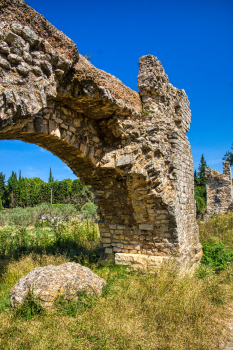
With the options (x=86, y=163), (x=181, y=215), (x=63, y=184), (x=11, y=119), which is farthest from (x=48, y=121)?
(x=63, y=184)

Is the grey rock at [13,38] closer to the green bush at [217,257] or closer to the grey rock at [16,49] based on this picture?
the grey rock at [16,49]

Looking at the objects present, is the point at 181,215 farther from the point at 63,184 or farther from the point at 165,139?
the point at 63,184

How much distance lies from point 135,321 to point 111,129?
11.9 ft

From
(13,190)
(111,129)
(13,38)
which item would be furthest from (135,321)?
(13,190)

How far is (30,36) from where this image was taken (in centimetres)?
321

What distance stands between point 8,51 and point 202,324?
4.56 m

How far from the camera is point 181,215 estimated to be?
571 cm

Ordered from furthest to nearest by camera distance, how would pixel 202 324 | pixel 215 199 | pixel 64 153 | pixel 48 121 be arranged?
pixel 215 199, pixel 64 153, pixel 48 121, pixel 202 324

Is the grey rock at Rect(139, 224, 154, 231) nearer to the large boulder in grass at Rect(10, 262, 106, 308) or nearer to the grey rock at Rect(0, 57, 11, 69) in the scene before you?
the large boulder in grass at Rect(10, 262, 106, 308)

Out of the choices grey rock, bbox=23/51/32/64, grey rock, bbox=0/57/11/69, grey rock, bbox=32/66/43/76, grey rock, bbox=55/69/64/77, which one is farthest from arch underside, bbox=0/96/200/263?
grey rock, bbox=0/57/11/69

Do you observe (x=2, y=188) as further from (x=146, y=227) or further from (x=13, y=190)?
(x=146, y=227)

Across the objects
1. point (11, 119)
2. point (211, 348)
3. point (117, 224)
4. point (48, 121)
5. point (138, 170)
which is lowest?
point (211, 348)

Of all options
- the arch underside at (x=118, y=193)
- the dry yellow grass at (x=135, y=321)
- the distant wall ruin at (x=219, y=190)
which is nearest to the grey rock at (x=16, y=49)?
the arch underside at (x=118, y=193)

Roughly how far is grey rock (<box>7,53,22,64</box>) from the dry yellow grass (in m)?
3.40
